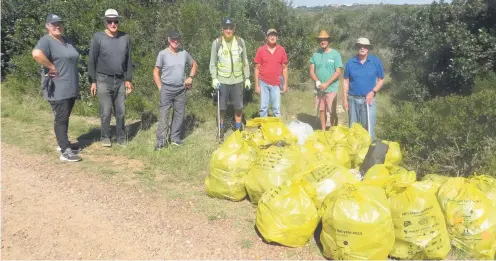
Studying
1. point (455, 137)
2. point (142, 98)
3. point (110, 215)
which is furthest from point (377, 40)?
point (110, 215)

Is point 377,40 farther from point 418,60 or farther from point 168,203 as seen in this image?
point 168,203

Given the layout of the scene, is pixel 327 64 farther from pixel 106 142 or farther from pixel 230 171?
pixel 106 142

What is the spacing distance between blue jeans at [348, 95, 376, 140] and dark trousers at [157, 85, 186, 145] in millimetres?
2295

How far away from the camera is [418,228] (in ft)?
11.0

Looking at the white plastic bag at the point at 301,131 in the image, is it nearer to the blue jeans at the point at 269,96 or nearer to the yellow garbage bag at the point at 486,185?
the blue jeans at the point at 269,96

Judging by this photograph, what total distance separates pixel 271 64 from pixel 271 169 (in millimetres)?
2457

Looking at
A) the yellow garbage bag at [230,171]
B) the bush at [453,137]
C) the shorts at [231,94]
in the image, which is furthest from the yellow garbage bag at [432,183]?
the shorts at [231,94]

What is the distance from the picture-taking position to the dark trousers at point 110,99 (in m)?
6.05

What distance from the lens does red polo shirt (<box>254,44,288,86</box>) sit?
6277 mm

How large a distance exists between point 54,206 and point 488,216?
3.86 metres

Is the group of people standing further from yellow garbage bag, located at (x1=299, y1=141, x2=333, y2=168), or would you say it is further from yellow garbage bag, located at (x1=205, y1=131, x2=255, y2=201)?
yellow garbage bag, located at (x1=205, y1=131, x2=255, y2=201)

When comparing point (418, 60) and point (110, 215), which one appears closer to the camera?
point (110, 215)

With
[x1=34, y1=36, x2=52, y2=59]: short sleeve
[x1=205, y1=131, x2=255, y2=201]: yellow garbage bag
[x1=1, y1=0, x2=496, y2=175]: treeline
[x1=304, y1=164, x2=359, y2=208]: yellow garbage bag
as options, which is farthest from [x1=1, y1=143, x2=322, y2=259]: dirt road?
[x1=1, y1=0, x2=496, y2=175]: treeline

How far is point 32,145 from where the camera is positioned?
6.43 meters
